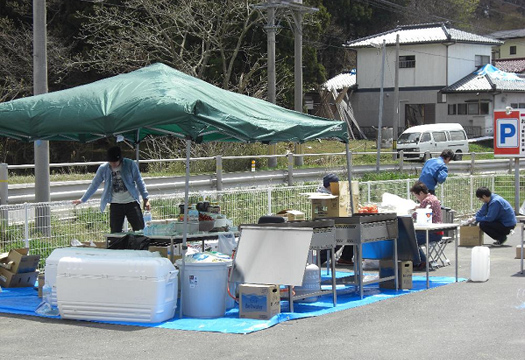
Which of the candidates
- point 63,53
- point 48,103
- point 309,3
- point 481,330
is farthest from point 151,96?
point 309,3

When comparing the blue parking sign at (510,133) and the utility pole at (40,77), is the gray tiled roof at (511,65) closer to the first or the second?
the blue parking sign at (510,133)

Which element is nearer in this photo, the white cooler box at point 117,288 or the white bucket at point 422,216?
the white cooler box at point 117,288

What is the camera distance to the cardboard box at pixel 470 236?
49.4 feet

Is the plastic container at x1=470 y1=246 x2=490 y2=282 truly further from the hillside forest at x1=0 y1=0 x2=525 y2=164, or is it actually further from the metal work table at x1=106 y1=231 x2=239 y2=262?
the hillside forest at x1=0 y1=0 x2=525 y2=164

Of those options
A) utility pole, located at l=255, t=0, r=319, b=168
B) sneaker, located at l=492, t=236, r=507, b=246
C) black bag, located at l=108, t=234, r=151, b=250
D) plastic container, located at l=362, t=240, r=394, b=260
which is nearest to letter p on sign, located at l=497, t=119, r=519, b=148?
sneaker, located at l=492, t=236, r=507, b=246

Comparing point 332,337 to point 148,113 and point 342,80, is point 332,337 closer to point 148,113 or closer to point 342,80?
point 148,113

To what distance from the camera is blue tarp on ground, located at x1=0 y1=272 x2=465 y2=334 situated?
8.37 metres

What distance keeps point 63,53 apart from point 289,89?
1078cm

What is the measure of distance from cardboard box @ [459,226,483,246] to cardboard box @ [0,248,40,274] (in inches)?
317

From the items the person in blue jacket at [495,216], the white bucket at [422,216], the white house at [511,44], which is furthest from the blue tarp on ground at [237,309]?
the white house at [511,44]

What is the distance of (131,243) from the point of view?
9.87m

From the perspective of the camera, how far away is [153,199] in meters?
13.5

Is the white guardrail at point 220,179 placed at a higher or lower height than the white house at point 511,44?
lower

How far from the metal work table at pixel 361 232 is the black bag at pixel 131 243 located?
7.81ft
